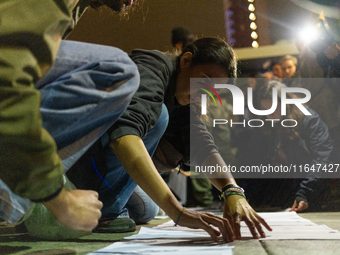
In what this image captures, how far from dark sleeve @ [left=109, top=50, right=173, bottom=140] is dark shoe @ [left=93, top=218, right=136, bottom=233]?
0.29 metres

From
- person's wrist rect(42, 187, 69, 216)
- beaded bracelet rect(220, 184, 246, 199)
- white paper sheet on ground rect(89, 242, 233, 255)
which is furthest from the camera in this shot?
beaded bracelet rect(220, 184, 246, 199)

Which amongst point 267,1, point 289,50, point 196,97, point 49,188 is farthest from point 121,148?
point 289,50

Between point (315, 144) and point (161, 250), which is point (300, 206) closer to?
point (315, 144)

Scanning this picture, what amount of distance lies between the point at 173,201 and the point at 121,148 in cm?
14

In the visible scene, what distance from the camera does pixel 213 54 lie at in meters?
0.80

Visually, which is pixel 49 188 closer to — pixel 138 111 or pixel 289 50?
pixel 138 111

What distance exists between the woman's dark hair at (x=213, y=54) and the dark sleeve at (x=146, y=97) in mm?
85

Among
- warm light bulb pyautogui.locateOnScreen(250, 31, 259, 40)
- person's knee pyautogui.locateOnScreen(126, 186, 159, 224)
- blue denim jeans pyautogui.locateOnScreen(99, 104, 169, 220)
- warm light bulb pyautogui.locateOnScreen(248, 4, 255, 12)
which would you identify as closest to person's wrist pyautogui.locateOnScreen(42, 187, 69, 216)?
→ blue denim jeans pyautogui.locateOnScreen(99, 104, 169, 220)

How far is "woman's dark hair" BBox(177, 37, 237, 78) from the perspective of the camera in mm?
805

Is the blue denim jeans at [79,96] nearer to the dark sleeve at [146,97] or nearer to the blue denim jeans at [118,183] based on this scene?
the dark sleeve at [146,97]

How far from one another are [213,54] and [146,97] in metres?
0.26

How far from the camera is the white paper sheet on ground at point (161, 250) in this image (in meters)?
0.49

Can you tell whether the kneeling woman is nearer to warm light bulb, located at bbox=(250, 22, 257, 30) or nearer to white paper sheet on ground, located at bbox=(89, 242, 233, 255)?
white paper sheet on ground, located at bbox=(89, 242, 233, 255)

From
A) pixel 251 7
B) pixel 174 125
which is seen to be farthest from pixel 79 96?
pixel 251 7
